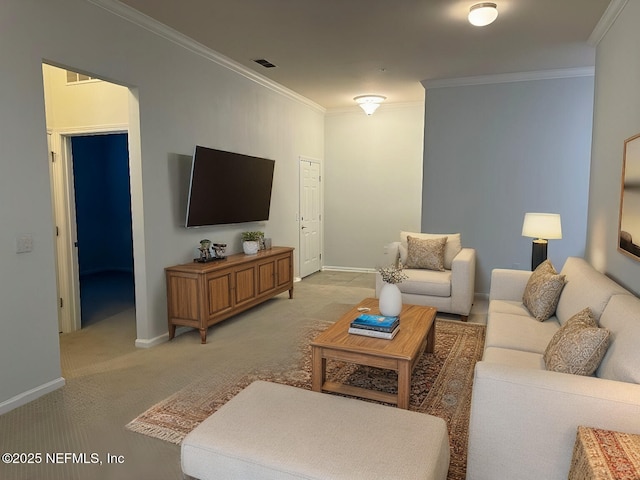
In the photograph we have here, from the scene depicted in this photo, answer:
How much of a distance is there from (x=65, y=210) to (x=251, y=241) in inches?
77.0

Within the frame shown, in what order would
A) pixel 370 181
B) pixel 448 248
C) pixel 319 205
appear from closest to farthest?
1. pixel 448 248
2. pixel 370 181
3. pixel 319 205

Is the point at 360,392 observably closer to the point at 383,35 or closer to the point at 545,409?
the point at 545,409

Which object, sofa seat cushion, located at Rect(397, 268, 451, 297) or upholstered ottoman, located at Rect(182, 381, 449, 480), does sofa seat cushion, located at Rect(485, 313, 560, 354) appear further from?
sofa seat cushion, located at Rect(397, 268, 451, 297)

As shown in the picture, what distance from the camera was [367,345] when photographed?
2.66 m

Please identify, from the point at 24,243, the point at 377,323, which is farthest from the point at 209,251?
the point at 377,323

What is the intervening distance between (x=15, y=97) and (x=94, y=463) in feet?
7.51

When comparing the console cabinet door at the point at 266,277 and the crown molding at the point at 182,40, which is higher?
the crown molding at the point at 182,40

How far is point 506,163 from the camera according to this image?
564 centimetres

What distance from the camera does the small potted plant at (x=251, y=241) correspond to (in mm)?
5066

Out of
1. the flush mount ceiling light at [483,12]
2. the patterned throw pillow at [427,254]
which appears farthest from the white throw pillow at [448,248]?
the flush mount ceiling light at [483,12]

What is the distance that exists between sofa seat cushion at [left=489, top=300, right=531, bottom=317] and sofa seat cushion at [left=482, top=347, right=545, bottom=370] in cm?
87

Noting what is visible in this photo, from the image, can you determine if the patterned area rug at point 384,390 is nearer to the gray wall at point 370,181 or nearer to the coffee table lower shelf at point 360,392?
the coffee table lower shelf at point 360,392

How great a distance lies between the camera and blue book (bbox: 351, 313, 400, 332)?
9.18 ft

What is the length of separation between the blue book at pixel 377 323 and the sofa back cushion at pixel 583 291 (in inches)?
46.2
